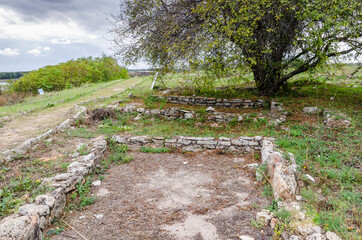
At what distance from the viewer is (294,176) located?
4.17 m

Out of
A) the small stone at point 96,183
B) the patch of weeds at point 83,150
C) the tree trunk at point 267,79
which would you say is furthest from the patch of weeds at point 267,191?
the tree trunk at point 267,79

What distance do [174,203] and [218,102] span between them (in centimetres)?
611

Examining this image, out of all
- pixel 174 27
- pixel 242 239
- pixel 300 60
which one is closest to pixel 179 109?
pixel 174 27

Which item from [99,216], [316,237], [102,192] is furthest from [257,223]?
[102,192]

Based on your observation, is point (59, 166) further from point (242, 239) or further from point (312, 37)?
point (312, 37)

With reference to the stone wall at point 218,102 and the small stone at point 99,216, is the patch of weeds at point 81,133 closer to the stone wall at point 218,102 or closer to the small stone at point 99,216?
the small stone at point 99,216

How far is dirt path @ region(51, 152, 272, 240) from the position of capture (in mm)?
3430

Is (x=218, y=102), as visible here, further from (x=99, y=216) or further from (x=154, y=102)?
(x=99, y=216)

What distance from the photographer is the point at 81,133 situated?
7258 mm

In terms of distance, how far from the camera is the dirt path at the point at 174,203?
3.43 metres

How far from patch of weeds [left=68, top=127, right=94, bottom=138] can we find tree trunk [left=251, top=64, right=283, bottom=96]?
242 inches

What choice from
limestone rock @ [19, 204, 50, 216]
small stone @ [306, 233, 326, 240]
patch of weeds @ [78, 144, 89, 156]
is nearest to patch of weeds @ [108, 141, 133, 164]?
patch of weeds @ [78, 144, 89, 156]

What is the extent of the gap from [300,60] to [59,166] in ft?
27.5

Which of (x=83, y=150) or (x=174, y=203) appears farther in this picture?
(x=83, y=150)
